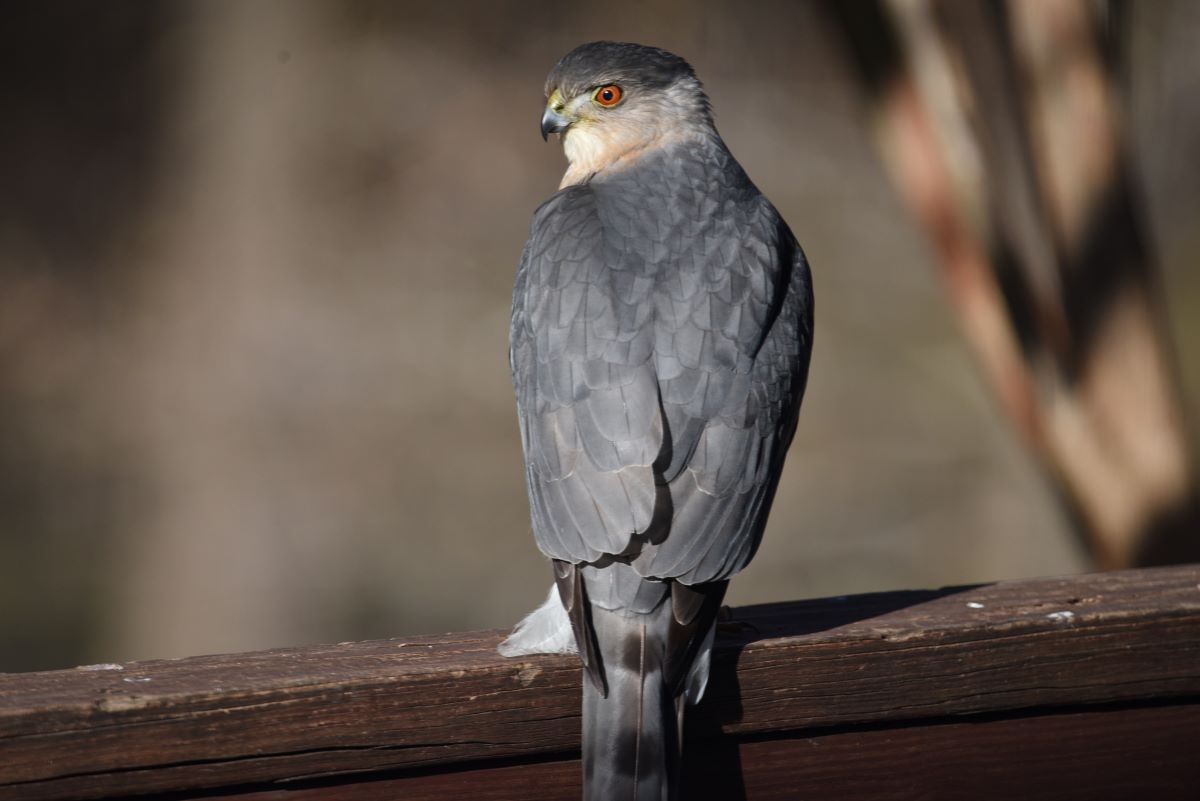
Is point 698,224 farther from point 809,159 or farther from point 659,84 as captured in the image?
point 809,159

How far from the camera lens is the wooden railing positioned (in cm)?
170

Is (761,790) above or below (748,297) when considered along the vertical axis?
below

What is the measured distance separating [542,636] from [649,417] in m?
0.36

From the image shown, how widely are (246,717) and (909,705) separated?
89 centimetres

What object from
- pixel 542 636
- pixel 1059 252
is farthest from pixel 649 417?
pixel 1059 252

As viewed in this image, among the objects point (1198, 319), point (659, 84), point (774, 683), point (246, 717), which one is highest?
Result: point (659, 84)

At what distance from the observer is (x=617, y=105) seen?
3.13 m

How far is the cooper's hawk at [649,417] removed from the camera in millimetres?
1830

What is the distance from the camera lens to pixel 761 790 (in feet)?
6.27

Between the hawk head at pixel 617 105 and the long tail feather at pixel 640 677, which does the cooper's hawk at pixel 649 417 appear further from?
the hawk head at pixel 617 105

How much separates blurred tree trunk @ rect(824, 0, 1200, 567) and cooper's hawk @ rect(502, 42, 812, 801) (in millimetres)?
865

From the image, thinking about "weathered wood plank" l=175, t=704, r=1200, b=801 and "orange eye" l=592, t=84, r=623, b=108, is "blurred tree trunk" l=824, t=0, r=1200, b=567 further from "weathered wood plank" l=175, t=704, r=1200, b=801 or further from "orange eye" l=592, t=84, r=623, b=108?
"weathered wood plank" l=175, t=704, r=1200, b=801

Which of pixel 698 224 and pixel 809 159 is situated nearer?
pixel 698 224

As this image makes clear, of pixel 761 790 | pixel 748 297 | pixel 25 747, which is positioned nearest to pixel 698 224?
pixel 748 297
